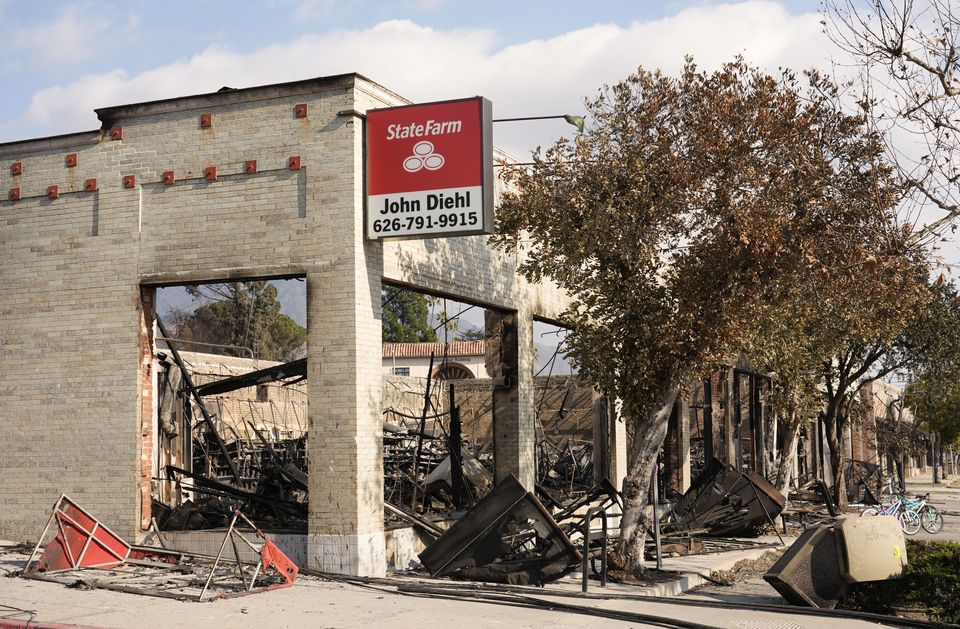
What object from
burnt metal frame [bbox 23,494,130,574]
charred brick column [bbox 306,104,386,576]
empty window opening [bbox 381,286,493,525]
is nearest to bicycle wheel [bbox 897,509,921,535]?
empty window opening [bbox 381,286,493,525]

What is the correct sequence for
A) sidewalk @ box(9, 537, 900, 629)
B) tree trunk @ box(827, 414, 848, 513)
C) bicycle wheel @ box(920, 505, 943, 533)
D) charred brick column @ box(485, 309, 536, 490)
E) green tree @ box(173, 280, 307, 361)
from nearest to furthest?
sidewalk @ box(9, 537, 900, 629) → charred brick column @ box(485, 309, 536, 490) → bicycle wheel @ box(920, 505, 943, 533) → tree trunk @ box(827, 414, 848, 513) → green tree @ box(173, 280, 307, 361)

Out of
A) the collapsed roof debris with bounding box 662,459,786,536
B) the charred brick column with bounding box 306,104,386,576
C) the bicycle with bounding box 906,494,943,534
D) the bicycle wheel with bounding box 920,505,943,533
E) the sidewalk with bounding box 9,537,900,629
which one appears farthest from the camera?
the bicycle wheel with bounding box 920,505,943,533

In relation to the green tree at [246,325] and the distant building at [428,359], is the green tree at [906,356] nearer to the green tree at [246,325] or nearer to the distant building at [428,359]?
the distant building at [428,359]

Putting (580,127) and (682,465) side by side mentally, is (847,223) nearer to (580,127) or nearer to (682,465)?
(580,127)

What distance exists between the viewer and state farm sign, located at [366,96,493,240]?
14141 millimetres

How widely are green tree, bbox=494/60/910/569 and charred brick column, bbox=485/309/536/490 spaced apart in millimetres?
3442

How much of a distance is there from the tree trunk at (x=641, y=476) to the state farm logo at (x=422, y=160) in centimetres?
478

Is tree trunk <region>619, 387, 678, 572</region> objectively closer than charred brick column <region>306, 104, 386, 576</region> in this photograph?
No

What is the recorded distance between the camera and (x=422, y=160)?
1428 cm

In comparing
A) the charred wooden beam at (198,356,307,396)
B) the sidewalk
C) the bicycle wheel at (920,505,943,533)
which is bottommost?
the bicycle wheel at (920,505,943,533)

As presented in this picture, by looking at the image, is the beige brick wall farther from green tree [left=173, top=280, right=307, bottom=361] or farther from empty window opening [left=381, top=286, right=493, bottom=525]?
green tree [left=173, top=280, right=307, bottom=361]

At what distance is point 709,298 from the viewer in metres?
14.2

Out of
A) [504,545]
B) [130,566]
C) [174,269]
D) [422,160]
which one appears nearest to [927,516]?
[504,545]

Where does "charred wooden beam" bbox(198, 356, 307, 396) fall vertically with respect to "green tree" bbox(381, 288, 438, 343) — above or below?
below
